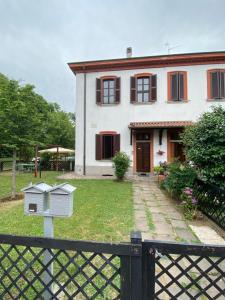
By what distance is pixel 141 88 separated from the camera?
14.3 m

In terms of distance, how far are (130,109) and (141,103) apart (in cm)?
74

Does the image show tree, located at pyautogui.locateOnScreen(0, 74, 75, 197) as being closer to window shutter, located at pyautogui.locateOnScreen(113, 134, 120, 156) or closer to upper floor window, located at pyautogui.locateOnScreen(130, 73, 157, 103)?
window shutter, located at pyautogui.locateOnScreen(113, 134, 120, 156)

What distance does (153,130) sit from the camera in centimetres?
1405

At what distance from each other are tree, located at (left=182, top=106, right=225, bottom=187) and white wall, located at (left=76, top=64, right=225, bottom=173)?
7.15 m

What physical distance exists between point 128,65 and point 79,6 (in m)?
4.61

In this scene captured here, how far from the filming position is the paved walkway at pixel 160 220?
4.55 m

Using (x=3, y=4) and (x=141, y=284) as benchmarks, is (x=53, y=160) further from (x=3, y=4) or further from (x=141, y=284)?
(x=141, y=284)

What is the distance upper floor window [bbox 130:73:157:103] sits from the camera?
46.5ft

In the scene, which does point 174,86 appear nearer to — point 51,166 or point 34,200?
point 51,166

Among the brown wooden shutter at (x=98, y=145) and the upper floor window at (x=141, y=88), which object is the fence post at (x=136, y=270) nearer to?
the brown wooden shutter at (x=98, y=145)

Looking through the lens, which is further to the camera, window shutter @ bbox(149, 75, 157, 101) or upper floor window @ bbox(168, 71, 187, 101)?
window shutter @ bbox(149, 75, 157, 101)

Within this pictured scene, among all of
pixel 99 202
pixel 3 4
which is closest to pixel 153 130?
pixel 99 202

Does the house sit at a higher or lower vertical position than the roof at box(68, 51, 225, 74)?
lower

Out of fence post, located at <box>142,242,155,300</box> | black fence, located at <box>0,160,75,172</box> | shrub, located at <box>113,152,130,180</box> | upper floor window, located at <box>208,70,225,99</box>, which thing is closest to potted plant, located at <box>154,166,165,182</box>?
shrub, located at <box>113,152,130,180</box>
